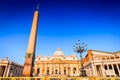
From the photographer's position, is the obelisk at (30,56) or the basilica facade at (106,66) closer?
the obelisk at (30,56)

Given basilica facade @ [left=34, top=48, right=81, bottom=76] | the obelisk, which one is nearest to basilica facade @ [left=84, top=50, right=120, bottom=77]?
basilica facade @ [left=34, top=48, right=81, bottom=76]

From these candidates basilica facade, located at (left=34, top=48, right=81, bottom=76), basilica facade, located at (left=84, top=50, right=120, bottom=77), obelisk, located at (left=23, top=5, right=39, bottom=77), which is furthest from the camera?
basilica facade, located at (left=34, top=48, right=81, bottom=76)

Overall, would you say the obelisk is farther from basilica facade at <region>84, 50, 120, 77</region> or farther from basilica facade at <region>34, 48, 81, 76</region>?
basilica facade at <region>34, 48, 81, 76</region>

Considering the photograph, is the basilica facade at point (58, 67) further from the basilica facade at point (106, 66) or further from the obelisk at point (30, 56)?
the obelisk at point (30, 56)

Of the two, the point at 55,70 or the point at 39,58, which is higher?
the point at 39,58

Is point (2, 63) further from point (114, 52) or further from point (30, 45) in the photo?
point (114, 52)

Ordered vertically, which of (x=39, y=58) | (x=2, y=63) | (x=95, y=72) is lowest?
(x=95, y=72)

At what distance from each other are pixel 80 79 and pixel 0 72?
4553 centimetres

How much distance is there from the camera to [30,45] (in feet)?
48.1

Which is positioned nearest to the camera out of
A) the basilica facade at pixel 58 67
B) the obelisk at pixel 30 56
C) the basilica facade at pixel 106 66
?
the obelisk at pixel 30 56

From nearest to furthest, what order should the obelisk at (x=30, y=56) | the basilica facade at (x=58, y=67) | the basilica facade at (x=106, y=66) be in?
the obelisk at (x=30, y=56)
the basilica facade at (x=106, y=66)
the basilica facade at (x=58, y=67)

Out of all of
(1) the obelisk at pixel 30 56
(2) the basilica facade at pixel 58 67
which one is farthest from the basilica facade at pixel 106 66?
(1) the obelisk at pixel 30 56

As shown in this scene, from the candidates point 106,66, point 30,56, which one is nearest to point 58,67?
point 106,66

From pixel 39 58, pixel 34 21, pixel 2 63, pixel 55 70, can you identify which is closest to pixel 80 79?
pixel 34 21
